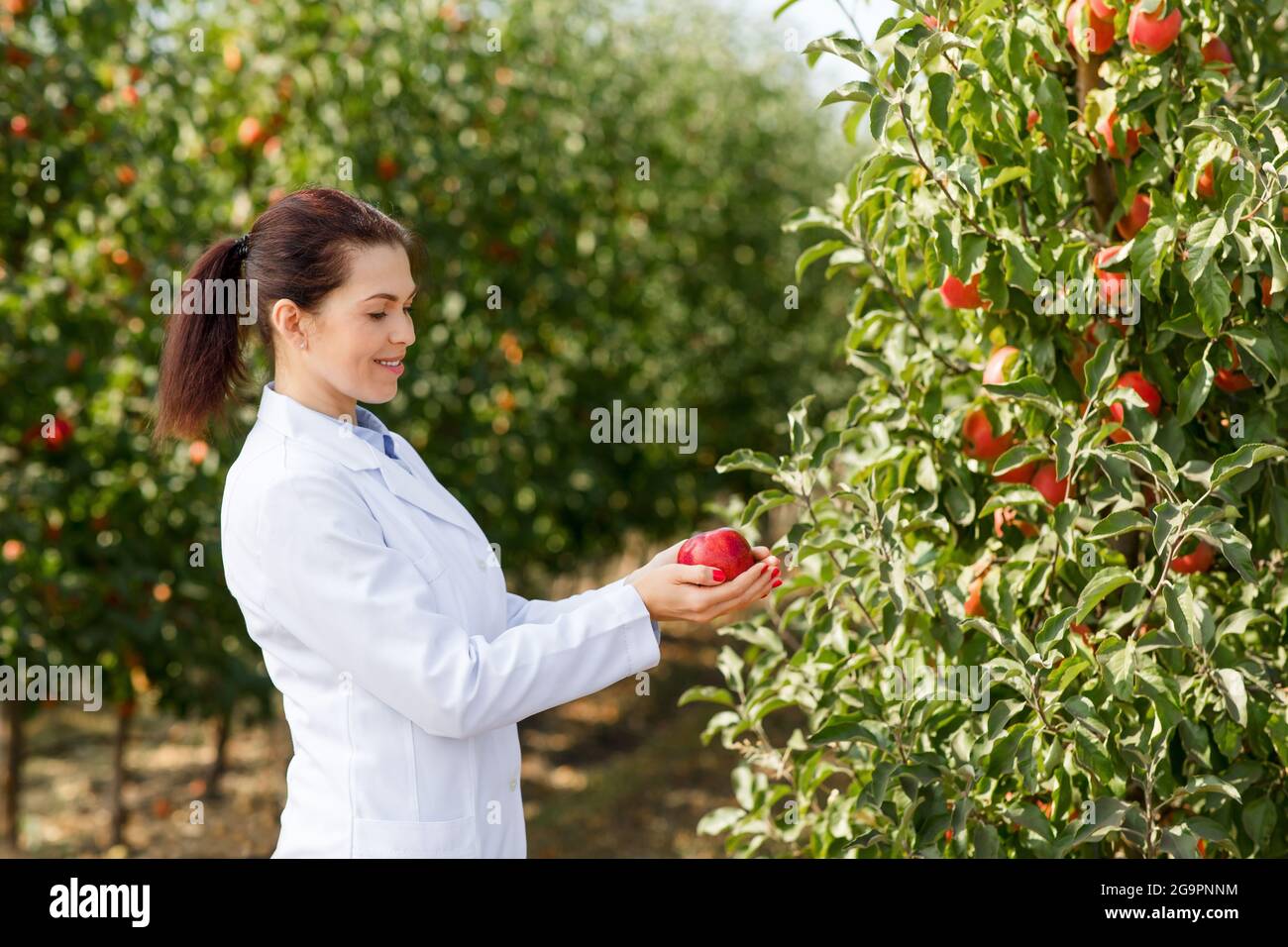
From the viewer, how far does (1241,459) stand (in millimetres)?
1696

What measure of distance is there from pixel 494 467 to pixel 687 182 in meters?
3.13

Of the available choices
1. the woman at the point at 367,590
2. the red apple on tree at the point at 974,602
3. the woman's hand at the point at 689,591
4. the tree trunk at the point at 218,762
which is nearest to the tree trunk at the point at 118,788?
the tree trunk at the point at 218,762

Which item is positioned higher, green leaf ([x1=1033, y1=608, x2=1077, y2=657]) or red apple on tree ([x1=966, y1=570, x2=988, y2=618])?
red apple on tree ([x1=966, y1=570, x2=988, y2=618])

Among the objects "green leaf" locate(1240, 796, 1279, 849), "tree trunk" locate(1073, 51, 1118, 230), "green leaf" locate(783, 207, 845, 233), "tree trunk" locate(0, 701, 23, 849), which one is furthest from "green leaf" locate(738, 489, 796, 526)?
"tree trunk" locate(0, 701, 23, 849)

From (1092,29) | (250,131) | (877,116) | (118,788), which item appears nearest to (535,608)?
(877,116)

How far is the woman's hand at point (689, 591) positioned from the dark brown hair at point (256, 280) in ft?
1.70

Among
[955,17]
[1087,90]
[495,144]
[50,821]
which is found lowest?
[50,821]

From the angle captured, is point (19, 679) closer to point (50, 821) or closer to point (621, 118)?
point (50, 821)

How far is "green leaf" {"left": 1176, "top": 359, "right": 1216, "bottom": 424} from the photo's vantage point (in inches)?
71.1

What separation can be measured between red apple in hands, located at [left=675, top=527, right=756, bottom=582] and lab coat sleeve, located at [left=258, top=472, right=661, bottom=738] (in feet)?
0.80

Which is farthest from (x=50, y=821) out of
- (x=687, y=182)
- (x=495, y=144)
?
(x=687, y=182)

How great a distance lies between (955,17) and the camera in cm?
202

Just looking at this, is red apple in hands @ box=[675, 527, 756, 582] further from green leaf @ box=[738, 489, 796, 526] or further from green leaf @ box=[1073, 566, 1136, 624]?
green leaf @ box=[1073, 566, 1136, 624]
